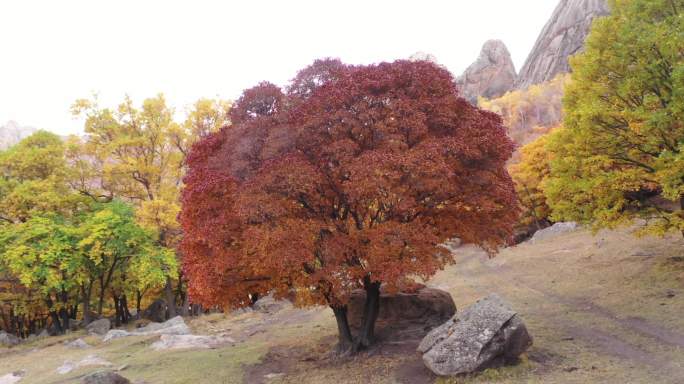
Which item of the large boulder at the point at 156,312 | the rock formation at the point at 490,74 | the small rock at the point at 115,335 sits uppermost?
the rock formation at the point at 490,74

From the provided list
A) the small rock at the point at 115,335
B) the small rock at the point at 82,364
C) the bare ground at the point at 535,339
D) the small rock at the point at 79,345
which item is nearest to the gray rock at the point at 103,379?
the bare ground at the point at 535,339

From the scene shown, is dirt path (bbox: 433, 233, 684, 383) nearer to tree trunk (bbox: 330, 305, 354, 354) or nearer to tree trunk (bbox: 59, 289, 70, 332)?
tree trunk (bbox: 330, 305, 354, 354)

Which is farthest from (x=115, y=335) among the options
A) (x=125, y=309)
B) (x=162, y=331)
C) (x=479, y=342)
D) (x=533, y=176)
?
(x=533, y=176)

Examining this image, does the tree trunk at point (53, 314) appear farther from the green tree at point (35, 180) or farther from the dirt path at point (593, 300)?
the dirt path at point (593, 300)

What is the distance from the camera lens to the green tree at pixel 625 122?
17.0m

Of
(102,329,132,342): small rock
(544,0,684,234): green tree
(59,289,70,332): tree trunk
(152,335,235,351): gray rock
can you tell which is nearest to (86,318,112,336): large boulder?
(59,289,70,332): tree trunk

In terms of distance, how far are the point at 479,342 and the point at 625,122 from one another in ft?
39.2

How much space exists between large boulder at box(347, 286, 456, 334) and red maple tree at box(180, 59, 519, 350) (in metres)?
3.72

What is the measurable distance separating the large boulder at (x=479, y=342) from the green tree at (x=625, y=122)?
7909mm

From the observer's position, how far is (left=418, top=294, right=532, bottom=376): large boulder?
13.6 m

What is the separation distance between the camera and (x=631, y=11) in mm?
18828

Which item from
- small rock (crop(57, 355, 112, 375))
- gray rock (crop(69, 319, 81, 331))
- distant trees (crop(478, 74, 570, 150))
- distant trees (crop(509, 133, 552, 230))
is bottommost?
gray rock (crop(69, 319, 81, 331))

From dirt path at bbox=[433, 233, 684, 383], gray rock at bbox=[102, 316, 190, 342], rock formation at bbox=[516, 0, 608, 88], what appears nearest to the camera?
dirt path at bbox=[433, 233, 684, 383]

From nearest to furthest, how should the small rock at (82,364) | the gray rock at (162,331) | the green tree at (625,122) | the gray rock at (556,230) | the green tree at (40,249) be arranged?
the green tree at (625,122) → the small rock at (82,364) → the gray rock at (162,331) → the green tree at (40,249) → the gray rock at (556,230)
